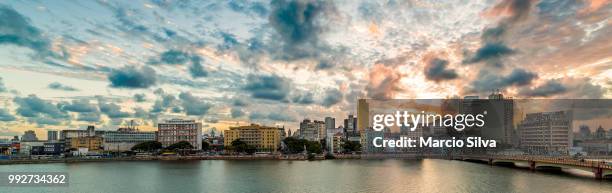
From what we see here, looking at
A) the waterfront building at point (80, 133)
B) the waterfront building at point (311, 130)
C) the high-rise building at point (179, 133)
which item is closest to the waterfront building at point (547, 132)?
the waterfront building at point (311, 130)

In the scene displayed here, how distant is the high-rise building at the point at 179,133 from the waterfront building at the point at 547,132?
9224 cm

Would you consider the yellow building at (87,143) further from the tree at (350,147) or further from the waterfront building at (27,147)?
the tree at (350,147)

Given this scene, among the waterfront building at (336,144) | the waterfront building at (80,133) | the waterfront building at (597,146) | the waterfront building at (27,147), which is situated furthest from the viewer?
the waterfront building at (80,133)

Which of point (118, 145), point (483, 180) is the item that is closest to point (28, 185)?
point (483, 180)

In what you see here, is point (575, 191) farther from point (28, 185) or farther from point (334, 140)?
point (334, 140)

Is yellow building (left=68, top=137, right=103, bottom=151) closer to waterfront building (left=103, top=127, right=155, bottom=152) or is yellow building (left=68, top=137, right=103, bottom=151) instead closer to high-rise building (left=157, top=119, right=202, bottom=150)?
waterfront building (left=103, top=127, right=155, bottom=152)

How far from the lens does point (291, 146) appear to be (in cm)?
10838

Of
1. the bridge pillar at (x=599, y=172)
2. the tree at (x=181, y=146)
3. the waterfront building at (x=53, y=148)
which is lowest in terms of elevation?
the waterfront building at (x=53, y=148)

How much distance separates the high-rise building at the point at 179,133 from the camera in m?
118

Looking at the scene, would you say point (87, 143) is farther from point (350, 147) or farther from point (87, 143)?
point (350, 147)

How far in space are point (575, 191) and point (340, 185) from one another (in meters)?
19.4

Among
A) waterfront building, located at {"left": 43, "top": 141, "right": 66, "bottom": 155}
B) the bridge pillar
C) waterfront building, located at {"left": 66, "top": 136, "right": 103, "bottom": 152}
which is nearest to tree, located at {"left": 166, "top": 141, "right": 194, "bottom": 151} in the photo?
waterfront building, located at {"left": 66, "top": 136, "right": 103, "bottom": 152}

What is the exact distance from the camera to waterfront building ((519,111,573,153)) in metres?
122

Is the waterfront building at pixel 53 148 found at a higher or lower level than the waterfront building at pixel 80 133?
lower
